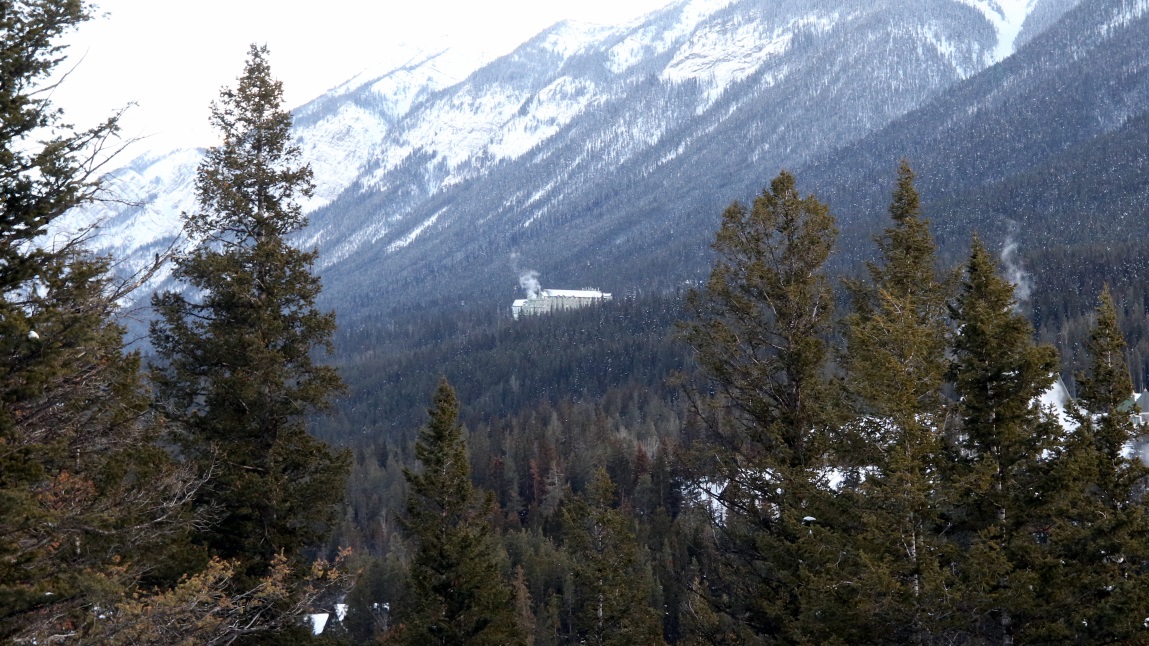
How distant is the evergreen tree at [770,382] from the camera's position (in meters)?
15.0

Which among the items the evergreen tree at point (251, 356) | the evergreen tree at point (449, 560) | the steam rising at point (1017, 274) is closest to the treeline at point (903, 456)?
the evergreen tree at point (449, 560)

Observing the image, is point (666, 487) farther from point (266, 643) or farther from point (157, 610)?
point (157, 610)

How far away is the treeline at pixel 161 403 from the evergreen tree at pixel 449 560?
14.7 feet

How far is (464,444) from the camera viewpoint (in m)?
22.6

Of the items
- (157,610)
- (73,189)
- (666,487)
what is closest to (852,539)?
(157,610)

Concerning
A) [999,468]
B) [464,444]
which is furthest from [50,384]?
[464,444]

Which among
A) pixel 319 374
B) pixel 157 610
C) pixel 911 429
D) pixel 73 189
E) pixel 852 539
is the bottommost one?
pixel 852 539

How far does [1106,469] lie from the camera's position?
43.2ft

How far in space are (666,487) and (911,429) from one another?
63770 millimetres

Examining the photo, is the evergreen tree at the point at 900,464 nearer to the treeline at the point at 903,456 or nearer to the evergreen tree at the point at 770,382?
the treeline at the point at 903,456

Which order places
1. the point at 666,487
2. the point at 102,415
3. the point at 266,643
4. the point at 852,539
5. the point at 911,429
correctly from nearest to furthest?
1. the point at 102,415
2. the point at 911,429
3. the point at 852,539
4. the point at 266,643
5. the point at 666,487

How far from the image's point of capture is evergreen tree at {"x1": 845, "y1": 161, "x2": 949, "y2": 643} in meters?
12.2

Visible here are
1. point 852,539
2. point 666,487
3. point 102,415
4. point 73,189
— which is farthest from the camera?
point 666,487

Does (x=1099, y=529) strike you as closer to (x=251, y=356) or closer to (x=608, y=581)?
(x=251, y=356)
